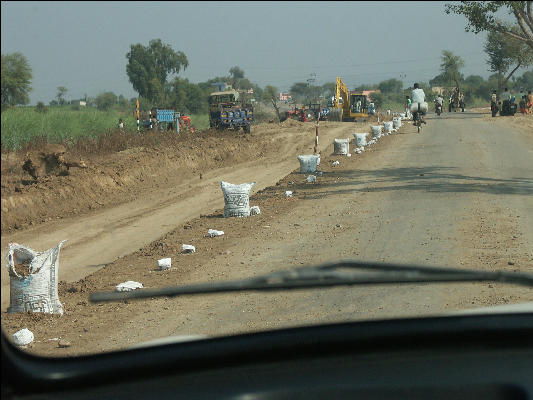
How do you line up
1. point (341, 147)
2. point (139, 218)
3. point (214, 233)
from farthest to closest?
point (341, 147) → point (139, 218) → point (214, 233)

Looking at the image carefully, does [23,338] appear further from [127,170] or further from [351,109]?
[351,109]

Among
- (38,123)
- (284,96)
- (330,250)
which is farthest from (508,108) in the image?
(38,123)

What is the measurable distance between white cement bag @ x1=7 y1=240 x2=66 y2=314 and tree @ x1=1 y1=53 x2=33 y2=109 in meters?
4.50

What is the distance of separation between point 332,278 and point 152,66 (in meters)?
1.54

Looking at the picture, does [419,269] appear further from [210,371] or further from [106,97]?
[106,97]

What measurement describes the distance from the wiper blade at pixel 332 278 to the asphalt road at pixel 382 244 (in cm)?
37

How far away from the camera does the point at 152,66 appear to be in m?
3.23

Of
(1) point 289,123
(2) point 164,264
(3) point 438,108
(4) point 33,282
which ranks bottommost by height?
(2) point 164,264

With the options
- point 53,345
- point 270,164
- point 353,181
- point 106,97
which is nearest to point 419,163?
point 353,181

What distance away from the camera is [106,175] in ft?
67.4

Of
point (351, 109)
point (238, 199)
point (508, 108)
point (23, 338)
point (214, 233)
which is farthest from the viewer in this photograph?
point (351, 109)

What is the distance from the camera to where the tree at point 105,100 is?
2.96 m

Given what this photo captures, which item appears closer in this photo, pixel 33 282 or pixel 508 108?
pixel 33 282

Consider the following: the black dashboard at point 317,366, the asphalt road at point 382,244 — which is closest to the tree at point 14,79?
the black dashboard at point 317,366
